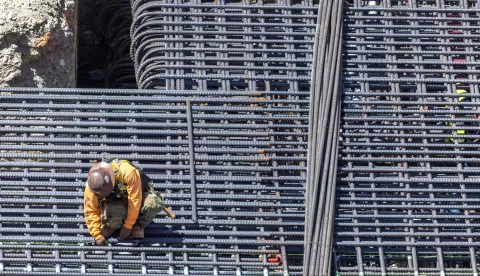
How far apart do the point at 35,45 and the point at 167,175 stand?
1950mm

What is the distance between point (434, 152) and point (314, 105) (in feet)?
3.78

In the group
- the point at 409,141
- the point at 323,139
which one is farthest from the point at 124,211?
the point at 409,141

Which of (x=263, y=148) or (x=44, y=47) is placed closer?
(x=263, y=148)

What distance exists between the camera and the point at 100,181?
7844mm

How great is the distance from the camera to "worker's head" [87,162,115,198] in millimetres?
7852

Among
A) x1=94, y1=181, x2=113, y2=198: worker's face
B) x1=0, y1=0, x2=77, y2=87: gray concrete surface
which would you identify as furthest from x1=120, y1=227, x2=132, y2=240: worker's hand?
x1=0, y1=0, x2=77, y2=87: gray concrete surface

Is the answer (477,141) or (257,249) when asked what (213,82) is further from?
(477,141)

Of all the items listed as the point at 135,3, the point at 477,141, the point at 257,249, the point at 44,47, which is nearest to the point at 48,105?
the point at 44,47

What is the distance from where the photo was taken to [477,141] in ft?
29.6

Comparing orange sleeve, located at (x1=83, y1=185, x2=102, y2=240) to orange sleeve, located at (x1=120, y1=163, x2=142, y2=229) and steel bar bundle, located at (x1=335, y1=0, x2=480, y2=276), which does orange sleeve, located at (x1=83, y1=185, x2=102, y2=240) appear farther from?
steel bar bundle, located at (x1=335, y1=0, x2=480, y2=276)

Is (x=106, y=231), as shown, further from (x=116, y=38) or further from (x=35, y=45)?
(x=116, y=38)

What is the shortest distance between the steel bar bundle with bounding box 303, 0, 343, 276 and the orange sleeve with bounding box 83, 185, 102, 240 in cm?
174

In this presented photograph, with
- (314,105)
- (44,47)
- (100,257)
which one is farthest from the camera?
(44,47)

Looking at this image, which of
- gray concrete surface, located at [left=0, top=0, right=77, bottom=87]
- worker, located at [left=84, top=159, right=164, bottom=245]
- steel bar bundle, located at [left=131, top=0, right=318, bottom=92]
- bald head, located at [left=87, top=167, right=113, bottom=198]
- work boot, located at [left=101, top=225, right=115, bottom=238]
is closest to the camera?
bald head, located at [left=87, top=167, right=113, bottom=198]
